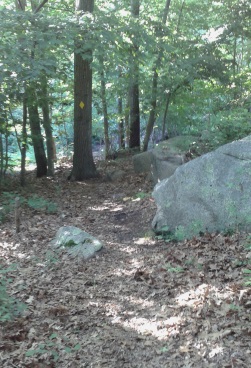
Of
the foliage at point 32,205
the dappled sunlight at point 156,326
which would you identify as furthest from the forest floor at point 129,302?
the foliage at point 32,205

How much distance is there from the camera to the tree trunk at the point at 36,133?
11.5m

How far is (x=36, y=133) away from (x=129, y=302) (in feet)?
31.7

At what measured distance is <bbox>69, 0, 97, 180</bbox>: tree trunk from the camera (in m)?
12.8

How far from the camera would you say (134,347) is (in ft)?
13.2

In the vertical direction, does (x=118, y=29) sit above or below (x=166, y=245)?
above

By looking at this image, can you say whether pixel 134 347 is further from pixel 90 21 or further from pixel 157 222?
pixel 90 21

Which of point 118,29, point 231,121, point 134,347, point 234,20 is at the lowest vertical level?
point 134,347

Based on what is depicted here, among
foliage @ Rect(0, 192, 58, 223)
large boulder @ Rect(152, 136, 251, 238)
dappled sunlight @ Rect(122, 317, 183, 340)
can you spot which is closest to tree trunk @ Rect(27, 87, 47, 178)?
foliage @ Rect(0, 192, 58, 223)

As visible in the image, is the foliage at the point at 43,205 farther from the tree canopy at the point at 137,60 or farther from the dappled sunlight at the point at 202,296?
the dappled sunlight at the point at 202,296

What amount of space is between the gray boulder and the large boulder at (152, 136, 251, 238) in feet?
3.99

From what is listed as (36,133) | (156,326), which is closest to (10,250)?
(156,326)

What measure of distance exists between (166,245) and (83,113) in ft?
23.9

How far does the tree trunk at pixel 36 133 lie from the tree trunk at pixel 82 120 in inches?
48.3

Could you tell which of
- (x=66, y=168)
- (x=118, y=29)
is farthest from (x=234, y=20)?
(x=66, y=168)
